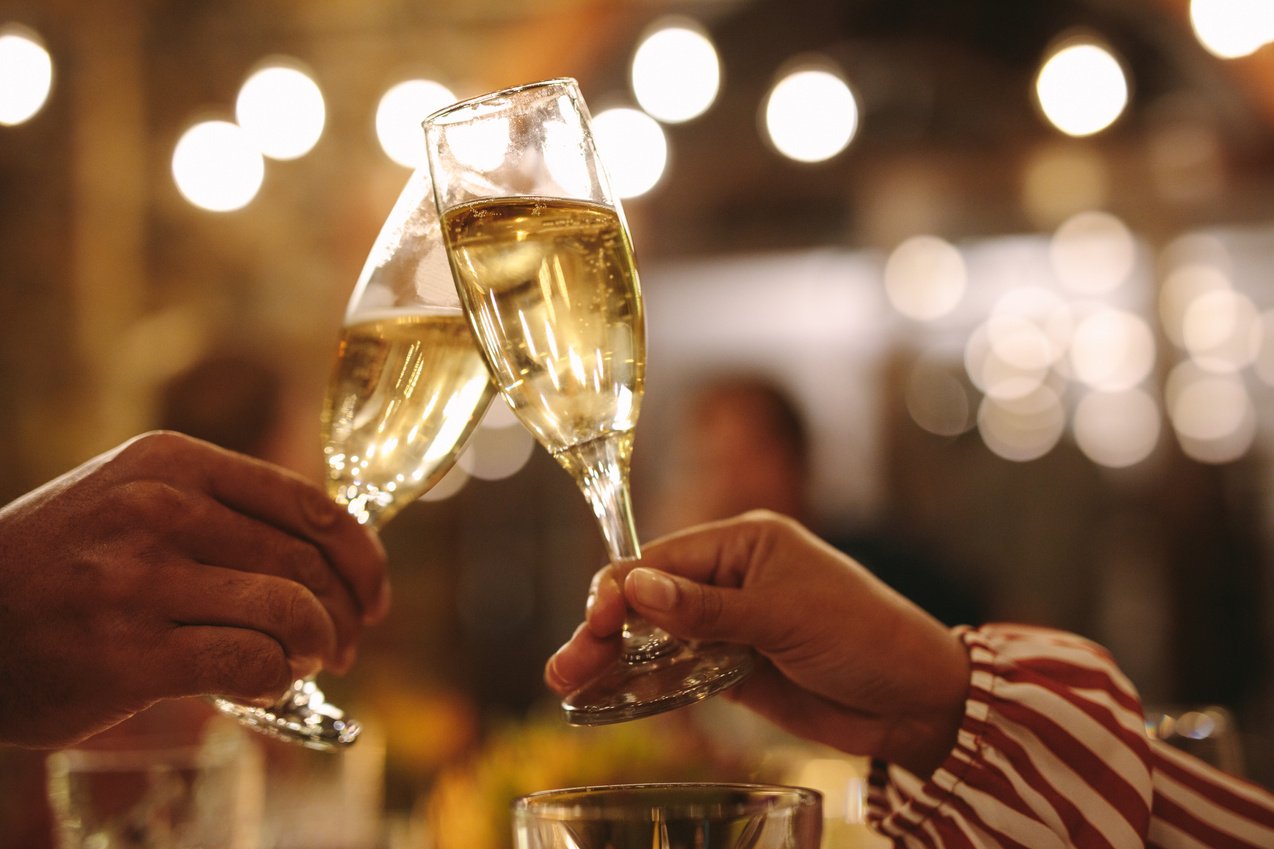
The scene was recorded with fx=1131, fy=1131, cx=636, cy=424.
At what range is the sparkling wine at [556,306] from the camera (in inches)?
31.0

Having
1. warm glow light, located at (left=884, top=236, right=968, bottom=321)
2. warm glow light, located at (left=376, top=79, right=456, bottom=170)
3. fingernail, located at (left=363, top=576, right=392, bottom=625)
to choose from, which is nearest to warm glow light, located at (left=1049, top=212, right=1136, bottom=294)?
warm glow light, located at (left=884, top=236, right=968, bottom=321)

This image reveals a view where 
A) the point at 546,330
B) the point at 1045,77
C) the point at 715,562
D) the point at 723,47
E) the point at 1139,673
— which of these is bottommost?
the point at 1139,673

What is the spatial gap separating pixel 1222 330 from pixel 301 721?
1068 centimetres

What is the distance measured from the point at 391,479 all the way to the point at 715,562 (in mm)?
299

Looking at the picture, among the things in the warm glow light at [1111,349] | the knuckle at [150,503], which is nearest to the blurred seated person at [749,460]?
the knuckle at [150,503]

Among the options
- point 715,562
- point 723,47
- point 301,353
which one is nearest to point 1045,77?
point 723,47

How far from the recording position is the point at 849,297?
7809 mm

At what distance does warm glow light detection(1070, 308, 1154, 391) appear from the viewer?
945 cm

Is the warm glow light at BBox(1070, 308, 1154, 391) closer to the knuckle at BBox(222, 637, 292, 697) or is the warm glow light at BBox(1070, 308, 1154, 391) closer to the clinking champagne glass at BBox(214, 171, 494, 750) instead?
the clinking champagne glass at BBox(214, 171, 494, 750)

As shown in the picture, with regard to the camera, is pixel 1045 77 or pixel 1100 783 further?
pixel 1045 77

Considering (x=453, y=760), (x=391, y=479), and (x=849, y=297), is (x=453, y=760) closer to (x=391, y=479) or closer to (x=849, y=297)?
(x=391, y=479)

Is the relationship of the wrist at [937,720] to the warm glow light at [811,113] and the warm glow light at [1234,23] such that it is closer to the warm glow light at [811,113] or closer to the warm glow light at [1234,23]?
the warm glow light at [1234,23]

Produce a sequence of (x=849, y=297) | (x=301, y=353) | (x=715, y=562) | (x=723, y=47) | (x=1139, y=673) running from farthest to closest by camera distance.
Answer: (x=849, y=297) → (x=1139, y=673) → (x=723, y=47) → (x=301, y=353) → (x=715, y=562)

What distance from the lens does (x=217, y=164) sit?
387cm
